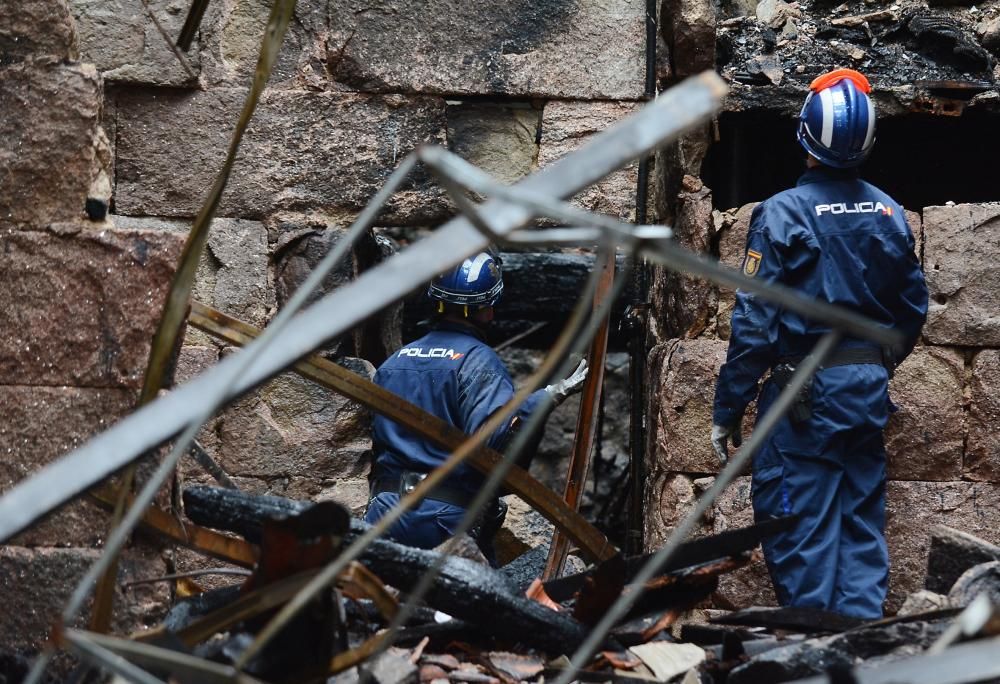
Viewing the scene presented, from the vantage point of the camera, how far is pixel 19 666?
2.93 meters

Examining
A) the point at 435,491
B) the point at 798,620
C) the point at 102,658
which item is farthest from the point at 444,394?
the point at 102,658

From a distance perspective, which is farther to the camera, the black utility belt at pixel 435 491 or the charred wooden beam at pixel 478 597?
the black utility belt at pixel 435 491

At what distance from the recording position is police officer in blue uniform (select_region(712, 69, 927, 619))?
4.39 m

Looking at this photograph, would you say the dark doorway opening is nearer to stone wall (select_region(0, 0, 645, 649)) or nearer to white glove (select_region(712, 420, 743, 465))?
stone wall (select_region(0, 0, 645, 649))

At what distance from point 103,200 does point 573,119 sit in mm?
2552

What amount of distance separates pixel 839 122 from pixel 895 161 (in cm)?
162

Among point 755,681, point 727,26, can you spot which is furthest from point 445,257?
point 727,26

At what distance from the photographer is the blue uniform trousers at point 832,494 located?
4332mm

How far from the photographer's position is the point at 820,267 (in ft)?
14.6

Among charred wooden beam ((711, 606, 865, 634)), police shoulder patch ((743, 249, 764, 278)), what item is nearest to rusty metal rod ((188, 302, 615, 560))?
charred wooden beam ((711, 606, 865, 634))

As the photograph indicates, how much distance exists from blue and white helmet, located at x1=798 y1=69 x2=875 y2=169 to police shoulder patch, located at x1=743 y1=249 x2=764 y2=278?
0.40 m

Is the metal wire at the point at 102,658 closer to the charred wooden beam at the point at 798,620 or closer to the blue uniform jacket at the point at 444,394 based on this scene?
the charred wooden beam at the point at 798,620

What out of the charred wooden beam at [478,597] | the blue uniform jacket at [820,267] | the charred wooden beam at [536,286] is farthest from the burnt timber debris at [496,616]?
the charred wooden beam at [536,286]

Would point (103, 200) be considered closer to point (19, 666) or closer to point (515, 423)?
point (19, 666)
